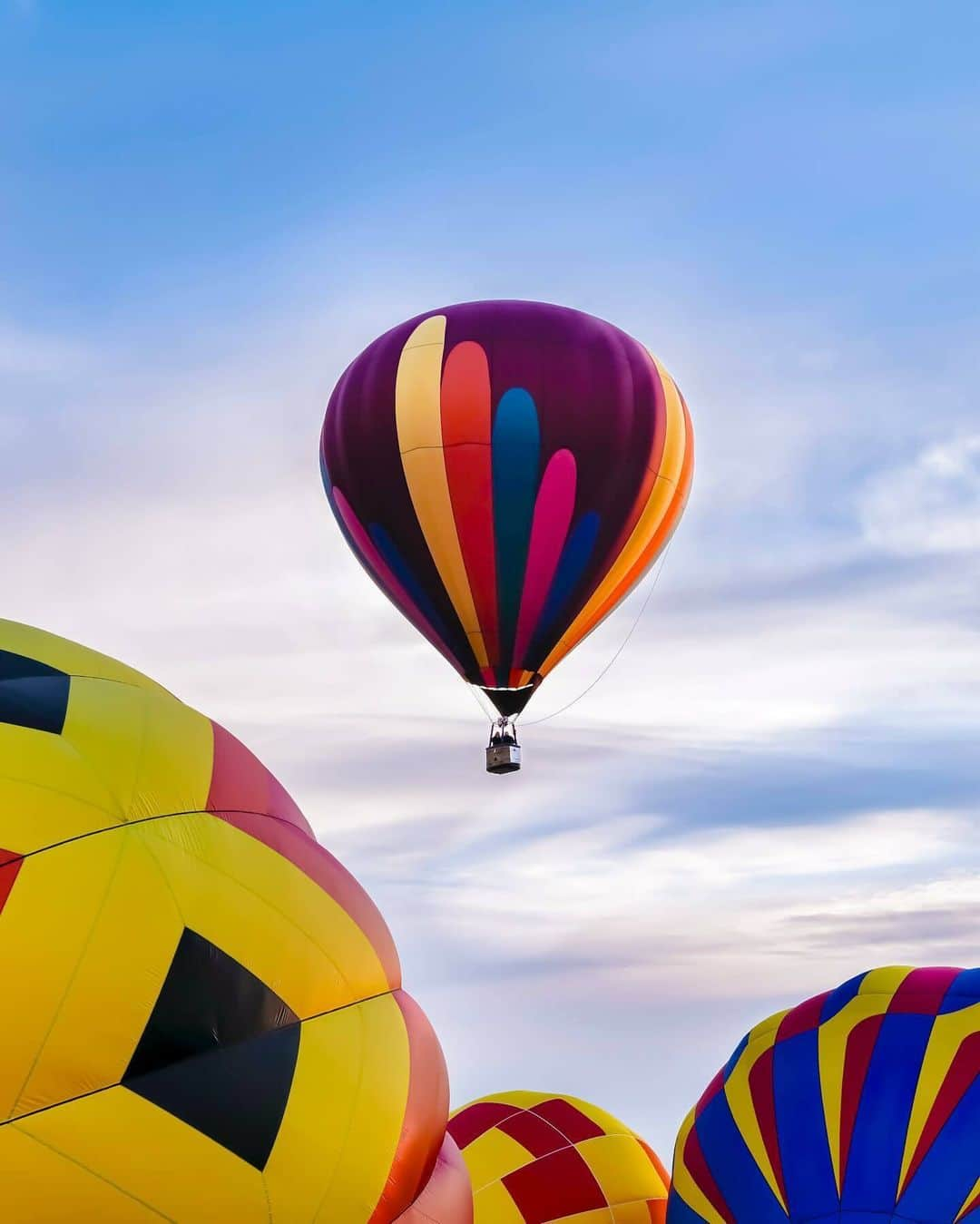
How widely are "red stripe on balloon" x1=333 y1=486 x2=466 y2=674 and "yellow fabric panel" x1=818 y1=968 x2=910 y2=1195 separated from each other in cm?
738

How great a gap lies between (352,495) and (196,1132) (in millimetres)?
11523

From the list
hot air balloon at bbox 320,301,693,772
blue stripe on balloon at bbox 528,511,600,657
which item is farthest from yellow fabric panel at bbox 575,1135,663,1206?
blue stripe on balloon at bbox 528,511,600,657

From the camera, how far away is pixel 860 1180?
872 centimetres

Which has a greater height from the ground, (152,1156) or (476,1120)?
(152,1156)

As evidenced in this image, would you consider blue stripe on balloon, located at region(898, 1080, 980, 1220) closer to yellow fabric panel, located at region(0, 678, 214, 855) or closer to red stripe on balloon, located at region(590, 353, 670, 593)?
yellow fabric panel, located at region(0, 678, 214, 855)

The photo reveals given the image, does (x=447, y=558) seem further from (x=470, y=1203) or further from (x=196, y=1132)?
(x=196, y=1132)

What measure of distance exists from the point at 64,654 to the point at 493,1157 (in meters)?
6.52

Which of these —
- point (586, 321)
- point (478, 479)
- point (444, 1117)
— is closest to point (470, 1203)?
point (444, 1117)

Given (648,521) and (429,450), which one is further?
(648,521)

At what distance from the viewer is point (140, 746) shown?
5434mm

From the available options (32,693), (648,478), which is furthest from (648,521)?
(32,693)

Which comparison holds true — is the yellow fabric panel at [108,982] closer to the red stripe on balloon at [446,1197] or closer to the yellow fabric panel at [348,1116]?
the yellow fabric panel at [348,1116]

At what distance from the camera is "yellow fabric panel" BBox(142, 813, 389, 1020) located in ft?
16.8

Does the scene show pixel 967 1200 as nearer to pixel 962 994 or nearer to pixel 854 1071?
pixel 854 1071
